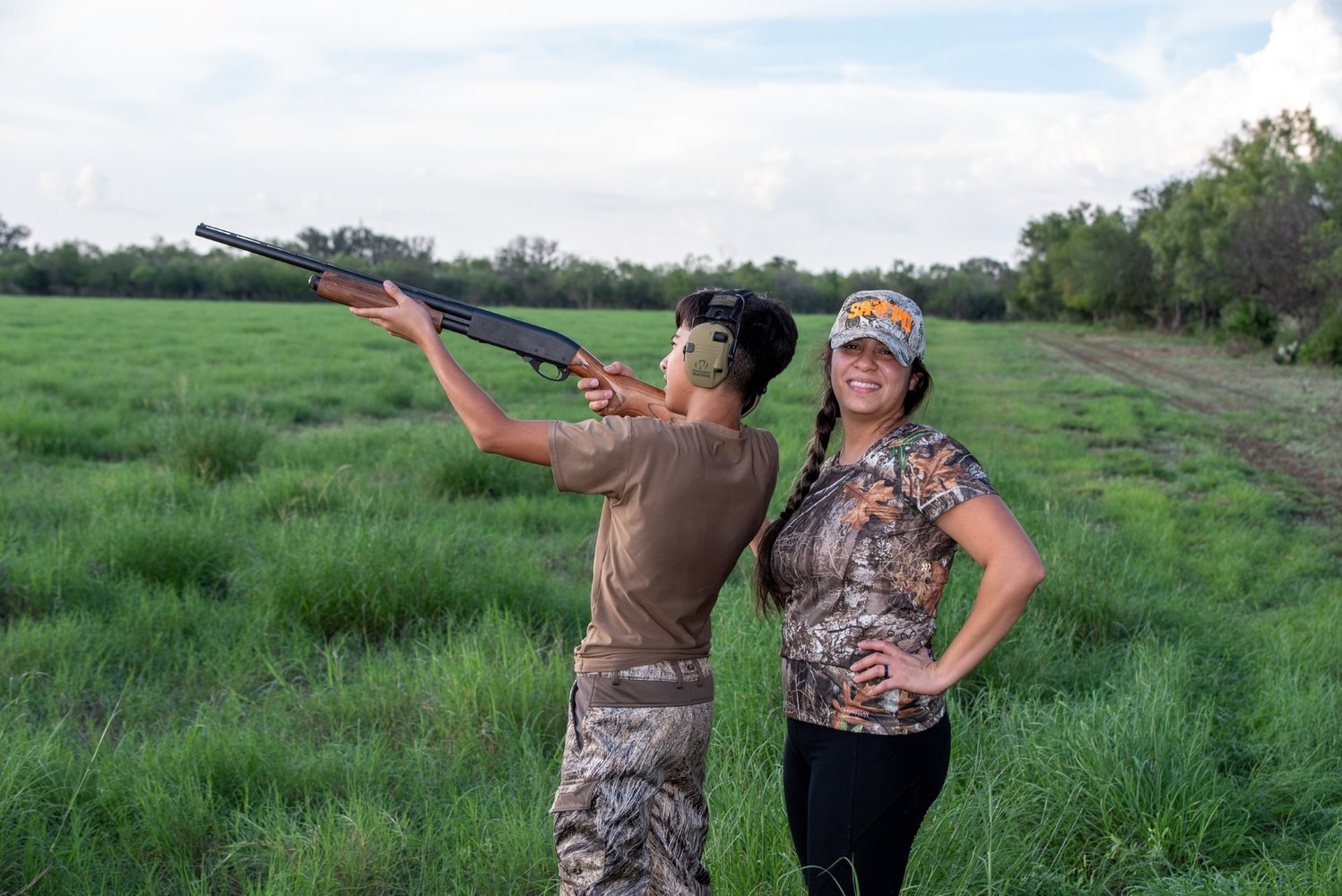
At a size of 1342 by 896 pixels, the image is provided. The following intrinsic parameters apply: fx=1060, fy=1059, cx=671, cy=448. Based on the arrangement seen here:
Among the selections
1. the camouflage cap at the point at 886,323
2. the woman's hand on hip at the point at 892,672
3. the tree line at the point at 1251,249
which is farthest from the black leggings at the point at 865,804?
the tree line at the point at 1251,249

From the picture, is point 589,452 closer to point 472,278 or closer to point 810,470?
point 810,470

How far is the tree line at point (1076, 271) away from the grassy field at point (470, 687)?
5.91 ft

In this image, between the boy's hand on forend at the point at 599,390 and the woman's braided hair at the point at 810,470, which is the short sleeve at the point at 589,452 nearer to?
the woman's braided hair at the point at 810,470

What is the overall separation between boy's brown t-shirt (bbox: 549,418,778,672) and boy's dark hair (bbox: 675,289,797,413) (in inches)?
4.4

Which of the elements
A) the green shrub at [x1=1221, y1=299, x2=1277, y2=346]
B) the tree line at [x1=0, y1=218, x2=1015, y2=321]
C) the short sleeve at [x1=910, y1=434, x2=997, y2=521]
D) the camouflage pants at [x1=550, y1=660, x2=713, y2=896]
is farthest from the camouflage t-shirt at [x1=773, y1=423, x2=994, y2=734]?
the tree line at [x1=0, y1=218, x2=1015, y2=321]

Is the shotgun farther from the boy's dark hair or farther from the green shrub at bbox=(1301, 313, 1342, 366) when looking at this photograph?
the green shrub at bbox=(1301, 313, 1342, 366)

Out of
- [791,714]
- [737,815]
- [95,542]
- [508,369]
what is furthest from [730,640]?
[508,369]

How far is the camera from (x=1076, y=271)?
5497 centimetres

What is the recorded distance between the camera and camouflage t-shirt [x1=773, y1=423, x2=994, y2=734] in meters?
2.19

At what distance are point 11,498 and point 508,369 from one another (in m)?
13.0

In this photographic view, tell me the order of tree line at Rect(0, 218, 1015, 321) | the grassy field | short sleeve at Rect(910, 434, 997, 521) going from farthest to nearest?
tree line at Rect(0, 218, 1015, 321) → the grassy field → short sleeve at Rect(910, 434, 997, 521)

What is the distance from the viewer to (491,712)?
4.09m

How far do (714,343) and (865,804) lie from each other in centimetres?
100

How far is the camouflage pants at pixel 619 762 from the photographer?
7.28 feet
